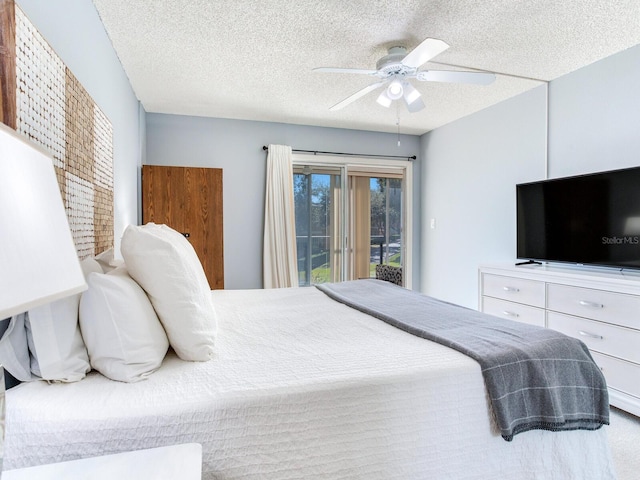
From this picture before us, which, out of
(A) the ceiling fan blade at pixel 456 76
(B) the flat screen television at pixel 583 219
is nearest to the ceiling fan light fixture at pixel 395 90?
(A) the ceiling fan blade at pixel 456 76

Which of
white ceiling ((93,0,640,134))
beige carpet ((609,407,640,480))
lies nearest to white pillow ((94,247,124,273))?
white ceiling ((93,0,640,134))

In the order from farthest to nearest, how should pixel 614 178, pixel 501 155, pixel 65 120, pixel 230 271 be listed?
pixel 230 271
pixel 501 155
pixel 614 178
pixel 65 120

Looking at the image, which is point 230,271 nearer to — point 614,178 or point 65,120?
point 65,120

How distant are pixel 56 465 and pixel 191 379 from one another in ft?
1.20

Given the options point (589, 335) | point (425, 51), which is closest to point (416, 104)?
point (425, 51)

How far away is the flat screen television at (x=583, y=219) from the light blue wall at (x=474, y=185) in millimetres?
335

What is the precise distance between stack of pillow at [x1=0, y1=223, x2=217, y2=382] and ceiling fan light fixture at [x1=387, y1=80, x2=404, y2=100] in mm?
1945

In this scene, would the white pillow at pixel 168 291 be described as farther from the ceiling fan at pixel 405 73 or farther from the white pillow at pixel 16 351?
the ceiling fan at pixel 405 73

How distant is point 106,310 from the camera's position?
106 cm

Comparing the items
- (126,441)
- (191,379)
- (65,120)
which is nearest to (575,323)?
(191,379)

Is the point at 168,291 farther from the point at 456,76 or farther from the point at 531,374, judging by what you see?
the point at 456,76

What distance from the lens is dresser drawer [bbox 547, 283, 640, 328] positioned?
2.11 m

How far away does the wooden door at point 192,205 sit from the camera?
11.0 ft

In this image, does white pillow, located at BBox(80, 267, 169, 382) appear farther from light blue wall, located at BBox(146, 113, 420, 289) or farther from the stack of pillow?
light blue wall, located at BBox(146, 113, 420, 289)
